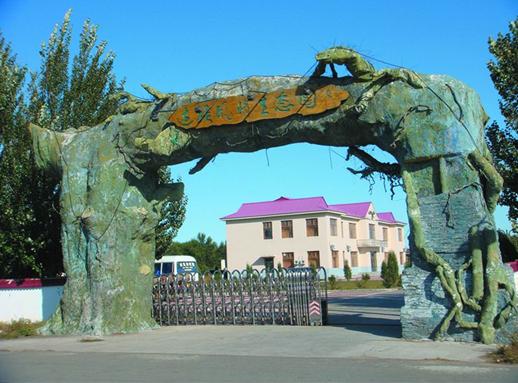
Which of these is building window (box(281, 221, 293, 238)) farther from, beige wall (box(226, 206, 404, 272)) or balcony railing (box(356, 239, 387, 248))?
balcony railing (box(356, 239, 387, 248))

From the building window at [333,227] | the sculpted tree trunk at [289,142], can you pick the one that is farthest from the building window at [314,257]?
the sculpted tree trunk at [289,142]

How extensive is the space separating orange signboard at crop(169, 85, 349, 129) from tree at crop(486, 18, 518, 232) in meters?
7.03

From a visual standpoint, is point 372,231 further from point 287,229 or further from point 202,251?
point 202,251

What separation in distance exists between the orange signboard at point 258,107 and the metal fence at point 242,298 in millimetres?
4659

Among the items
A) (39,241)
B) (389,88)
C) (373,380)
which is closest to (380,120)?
(389,88)

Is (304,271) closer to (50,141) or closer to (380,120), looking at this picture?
(380,120)

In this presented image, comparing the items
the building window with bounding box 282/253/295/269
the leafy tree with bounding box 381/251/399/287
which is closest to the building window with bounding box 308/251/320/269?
the building window with bounding box 282/253/295/269

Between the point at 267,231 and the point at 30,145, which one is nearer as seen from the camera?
the point at 30,145

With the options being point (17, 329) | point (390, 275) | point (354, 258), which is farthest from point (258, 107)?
point (354, 258)

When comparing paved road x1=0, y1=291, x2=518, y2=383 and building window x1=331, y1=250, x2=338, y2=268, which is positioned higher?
building window x1=331, y1=250, x2=338, y2=268

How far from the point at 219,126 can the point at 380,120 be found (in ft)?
12.5

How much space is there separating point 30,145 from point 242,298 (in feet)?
30.0

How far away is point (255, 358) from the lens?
34.1 feet

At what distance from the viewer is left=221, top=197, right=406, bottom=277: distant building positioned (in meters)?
52.7
